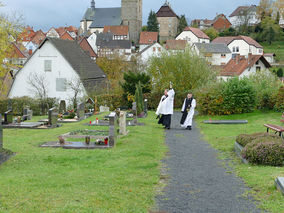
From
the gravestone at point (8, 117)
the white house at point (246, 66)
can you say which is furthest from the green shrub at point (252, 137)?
the white house at point (246, 66)

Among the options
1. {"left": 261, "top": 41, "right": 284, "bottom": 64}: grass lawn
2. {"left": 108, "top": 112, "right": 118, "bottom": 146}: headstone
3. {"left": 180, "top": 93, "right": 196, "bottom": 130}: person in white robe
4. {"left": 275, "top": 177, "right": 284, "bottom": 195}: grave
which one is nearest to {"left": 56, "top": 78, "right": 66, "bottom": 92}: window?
{"left": 180, "top": 93, "right": 196, "bottom": 130}: person in white robe

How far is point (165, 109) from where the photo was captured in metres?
19.7

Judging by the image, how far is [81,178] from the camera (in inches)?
354

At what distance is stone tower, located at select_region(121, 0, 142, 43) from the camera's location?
126 m

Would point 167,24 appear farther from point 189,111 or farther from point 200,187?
point 200,187

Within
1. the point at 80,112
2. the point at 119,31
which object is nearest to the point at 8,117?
the point at 80,112

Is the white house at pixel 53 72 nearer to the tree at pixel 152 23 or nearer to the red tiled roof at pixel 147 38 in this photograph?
the red tiled roof at pixel 147 38

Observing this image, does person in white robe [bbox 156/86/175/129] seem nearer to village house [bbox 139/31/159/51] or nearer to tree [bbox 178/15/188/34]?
village house [bbox 139/31/159/51]

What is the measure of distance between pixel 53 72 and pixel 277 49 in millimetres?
72131

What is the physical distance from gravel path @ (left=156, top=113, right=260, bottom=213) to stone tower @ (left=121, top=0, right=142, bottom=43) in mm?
114633

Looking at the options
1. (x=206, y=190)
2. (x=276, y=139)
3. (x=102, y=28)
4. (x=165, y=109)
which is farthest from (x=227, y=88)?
(x=102, y=28)

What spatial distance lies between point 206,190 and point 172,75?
27999mm

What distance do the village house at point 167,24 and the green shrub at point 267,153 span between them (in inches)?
4841

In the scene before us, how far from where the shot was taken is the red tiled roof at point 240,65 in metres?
58.6
